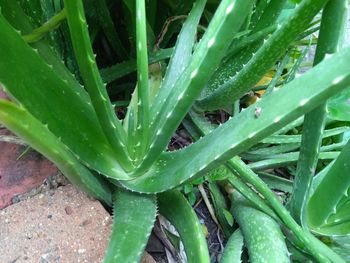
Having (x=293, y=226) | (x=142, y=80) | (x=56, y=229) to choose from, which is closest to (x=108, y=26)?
(x=142, y=80)

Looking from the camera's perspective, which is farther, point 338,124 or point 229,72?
point 338,124

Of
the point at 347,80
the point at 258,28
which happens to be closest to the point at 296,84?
the point at 347,80

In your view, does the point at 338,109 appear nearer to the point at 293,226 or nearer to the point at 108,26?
the point at 293,226

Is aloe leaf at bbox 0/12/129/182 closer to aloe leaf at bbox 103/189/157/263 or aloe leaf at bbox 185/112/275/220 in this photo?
aloe leaf at bbox 103/189/157/263

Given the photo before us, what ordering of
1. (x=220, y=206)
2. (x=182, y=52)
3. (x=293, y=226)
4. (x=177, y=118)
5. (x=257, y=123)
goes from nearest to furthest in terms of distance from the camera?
(x=257, y=123)
(x=177, y=118)
(x=293, y=226)
(x=182, y=52)
(x=220, y=206)

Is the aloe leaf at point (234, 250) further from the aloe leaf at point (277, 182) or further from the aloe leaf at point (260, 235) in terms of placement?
the aloe leaf at point (277, 182)

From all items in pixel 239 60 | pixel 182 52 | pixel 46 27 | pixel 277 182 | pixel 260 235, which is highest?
pixel 46 27

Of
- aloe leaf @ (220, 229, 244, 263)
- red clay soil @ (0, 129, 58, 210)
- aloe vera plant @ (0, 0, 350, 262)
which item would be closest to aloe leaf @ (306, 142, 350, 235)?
aloe vera plant @ (0, 0, 350, 262)

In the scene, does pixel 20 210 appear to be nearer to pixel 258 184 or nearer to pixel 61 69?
pixel 61 69
